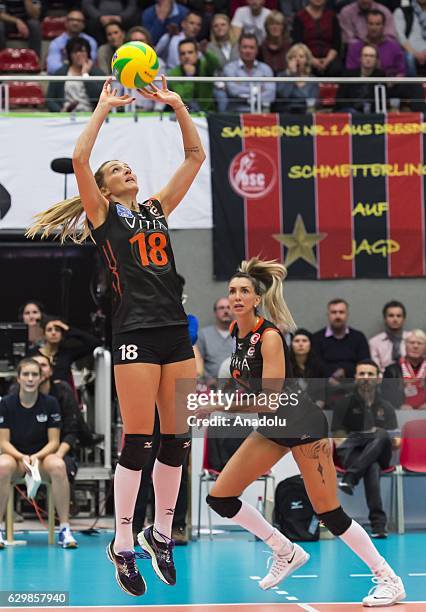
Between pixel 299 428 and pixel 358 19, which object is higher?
pixel 358 19

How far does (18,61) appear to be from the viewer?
1538 cm

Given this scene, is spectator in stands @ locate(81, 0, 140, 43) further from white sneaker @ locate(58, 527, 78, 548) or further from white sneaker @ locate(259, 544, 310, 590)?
white sneaker @ locate(259, 544, 310, 590)

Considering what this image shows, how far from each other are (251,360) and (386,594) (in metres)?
1.80

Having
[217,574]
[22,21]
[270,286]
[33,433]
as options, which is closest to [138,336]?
[270,286]

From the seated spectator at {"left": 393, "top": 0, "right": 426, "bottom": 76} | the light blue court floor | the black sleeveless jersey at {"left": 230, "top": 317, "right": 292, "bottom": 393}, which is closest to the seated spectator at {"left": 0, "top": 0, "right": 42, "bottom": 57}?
the seated spectator at {"left": 393, "top": 0, "right": 426, "bottom": 76}

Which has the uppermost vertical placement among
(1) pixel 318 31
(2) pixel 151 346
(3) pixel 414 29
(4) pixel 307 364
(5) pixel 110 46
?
(3) pixel 414 29

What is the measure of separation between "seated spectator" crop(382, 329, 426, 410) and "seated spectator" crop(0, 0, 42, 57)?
7.30 meters

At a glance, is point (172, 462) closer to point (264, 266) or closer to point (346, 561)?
point (264, 266)

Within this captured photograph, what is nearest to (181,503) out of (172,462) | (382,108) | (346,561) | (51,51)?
(346,561)

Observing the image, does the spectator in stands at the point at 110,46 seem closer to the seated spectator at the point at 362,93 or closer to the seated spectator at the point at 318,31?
the seated spectator at the point at 318,31

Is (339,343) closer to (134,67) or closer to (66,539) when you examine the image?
(66,539)

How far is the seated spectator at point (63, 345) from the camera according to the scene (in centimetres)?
1208

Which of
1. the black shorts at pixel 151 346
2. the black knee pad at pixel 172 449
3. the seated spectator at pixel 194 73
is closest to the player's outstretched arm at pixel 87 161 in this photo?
the black shorts at pixel 151 346

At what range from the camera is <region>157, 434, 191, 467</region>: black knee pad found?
6902mm
